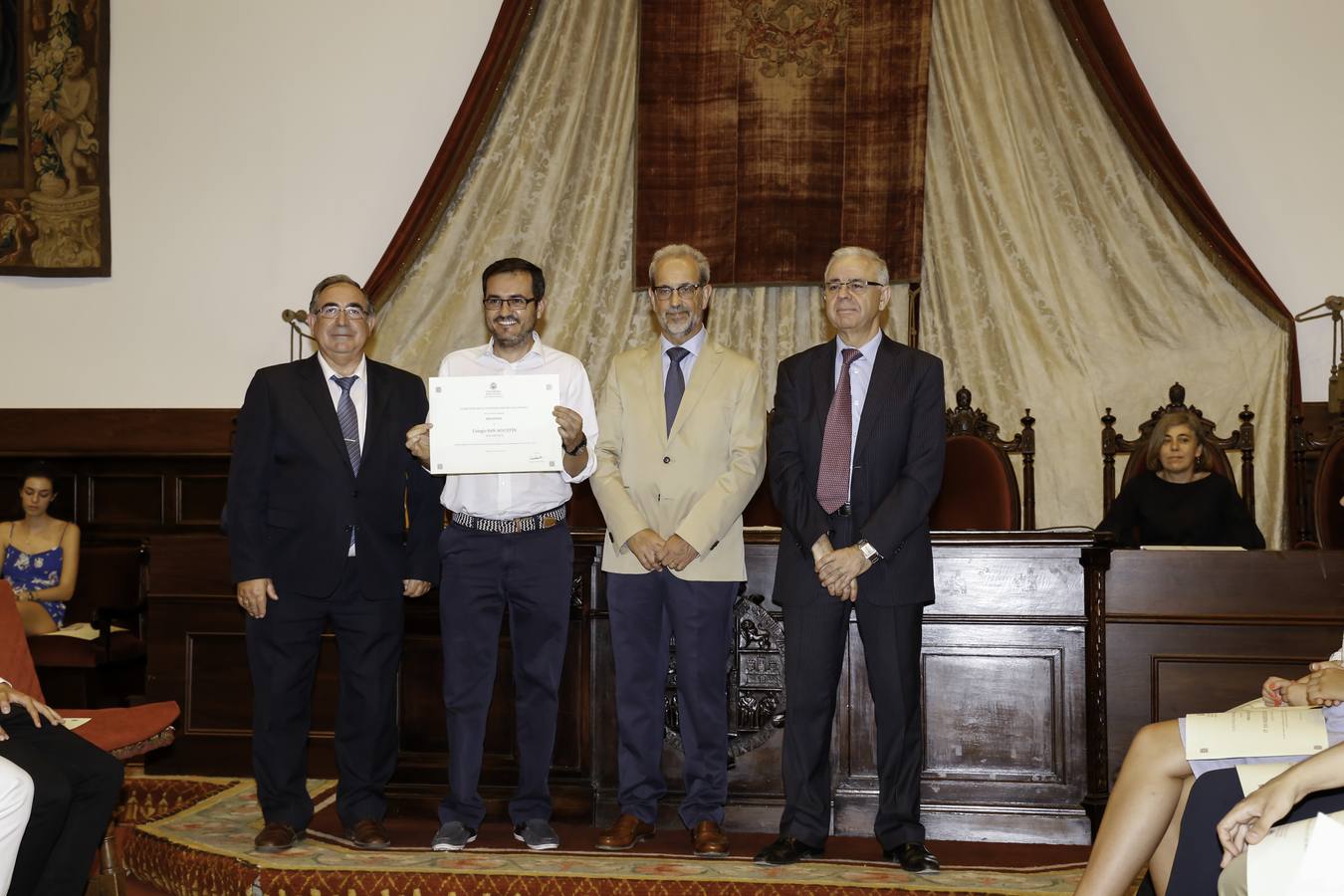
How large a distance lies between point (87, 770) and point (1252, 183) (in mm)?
5757

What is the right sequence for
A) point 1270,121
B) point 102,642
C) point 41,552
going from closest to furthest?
1. point 102,642
2. point 41,552
3. point 1270,121

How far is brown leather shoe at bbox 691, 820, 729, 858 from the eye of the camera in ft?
10.7

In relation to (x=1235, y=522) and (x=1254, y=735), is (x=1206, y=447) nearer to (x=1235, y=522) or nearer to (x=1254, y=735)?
(x=1235, y=522)

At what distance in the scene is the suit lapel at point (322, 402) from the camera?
3.38 metres

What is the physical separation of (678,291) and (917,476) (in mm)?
828

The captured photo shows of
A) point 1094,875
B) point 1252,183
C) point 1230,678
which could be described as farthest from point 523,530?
point 1252,183

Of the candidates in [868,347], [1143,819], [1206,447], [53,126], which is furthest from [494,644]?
[53,126]

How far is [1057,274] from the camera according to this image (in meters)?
6.03

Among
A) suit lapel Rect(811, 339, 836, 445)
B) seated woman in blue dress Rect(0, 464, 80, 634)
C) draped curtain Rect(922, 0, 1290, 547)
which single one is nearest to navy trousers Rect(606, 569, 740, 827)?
suit lapel Rect(811, 339, 836, 445)

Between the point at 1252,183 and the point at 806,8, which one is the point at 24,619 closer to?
the point at 806,8

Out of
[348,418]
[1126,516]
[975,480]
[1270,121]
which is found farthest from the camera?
[1270,121]

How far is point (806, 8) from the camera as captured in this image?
6203 mm

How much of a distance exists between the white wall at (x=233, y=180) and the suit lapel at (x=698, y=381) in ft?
12.4

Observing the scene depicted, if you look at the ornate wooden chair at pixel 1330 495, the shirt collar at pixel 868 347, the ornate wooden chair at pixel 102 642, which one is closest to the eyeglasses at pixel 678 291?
the shirt collar at pixel 868 347
